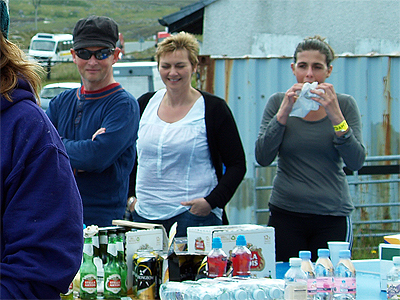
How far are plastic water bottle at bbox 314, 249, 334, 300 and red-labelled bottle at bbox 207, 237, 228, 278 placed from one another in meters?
0.40

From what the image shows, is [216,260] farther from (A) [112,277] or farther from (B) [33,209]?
(B) [33,209]

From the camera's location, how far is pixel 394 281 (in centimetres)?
234

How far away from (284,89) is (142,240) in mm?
4409

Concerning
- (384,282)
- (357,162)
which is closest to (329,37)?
(357,162)

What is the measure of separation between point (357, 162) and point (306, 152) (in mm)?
333

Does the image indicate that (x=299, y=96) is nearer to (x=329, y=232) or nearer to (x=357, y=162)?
(x=357, y=162)

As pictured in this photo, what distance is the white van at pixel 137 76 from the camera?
45.1 feet

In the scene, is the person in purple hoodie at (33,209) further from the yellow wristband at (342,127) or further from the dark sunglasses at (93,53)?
the yellow wristband at (342,127)

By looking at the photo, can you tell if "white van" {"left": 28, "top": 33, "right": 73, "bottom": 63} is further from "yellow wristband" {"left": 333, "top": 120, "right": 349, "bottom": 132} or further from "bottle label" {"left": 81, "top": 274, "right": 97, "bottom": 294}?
"bottle label" {"left": 81, "top": 274, "right": 97, "bottom": 294}

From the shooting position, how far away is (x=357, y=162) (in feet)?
10.9

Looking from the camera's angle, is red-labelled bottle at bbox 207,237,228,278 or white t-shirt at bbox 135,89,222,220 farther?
white t-shirt at bbox 135,89,222,220

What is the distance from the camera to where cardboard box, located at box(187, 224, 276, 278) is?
247 cm

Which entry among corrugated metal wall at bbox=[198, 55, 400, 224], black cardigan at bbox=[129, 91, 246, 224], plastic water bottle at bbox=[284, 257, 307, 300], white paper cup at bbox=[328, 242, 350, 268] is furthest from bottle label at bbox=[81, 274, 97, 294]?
corrugated metal wall at bbox=[198, 55, 400, 224]

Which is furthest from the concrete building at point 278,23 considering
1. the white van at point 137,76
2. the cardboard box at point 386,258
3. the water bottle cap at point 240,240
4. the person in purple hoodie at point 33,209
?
the person in purple hoodie at point 33,209
